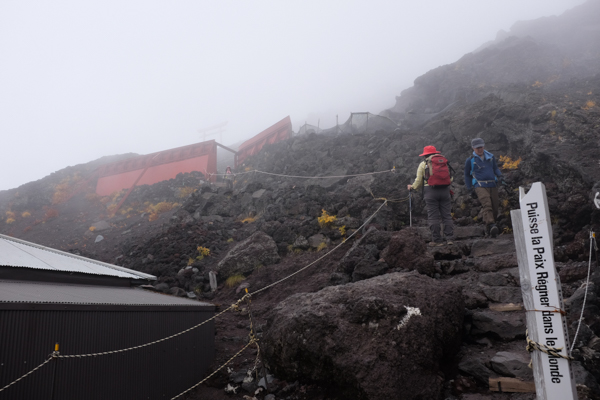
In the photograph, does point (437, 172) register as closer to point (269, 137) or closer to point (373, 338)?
point (373, 338)

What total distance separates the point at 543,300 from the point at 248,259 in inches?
342

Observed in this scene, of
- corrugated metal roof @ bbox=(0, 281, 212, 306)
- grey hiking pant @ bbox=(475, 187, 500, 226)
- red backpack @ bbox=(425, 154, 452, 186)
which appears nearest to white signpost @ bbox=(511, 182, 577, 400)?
red backpack @ bbox=(425, 154, 452, 186)

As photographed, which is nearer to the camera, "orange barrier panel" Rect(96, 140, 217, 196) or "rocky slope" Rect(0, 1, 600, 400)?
"rocky slope" Rect(0, 1, 600, 400)

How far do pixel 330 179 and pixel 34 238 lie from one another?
16.7 metres

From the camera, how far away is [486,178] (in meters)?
8.17

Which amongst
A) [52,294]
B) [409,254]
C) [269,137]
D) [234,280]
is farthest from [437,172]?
[269,137]

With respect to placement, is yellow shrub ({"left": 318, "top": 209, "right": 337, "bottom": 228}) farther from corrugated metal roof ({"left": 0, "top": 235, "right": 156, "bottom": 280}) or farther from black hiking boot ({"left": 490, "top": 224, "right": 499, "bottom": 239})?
corrugated metal roof ({"left": 0, "top": 235, "right": 156, "bottom": 280})

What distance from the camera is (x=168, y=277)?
1148cm

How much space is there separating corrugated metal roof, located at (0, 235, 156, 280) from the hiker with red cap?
21.8 feet

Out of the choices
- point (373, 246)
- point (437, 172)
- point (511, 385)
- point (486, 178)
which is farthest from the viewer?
point (373, 246)

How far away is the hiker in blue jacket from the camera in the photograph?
8.16 meters

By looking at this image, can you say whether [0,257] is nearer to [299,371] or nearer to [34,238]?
[299,371]

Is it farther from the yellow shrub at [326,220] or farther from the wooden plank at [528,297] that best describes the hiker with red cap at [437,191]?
the wooden plank at [528,297]

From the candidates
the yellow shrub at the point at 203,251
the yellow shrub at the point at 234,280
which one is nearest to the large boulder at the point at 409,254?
the yellow shrub at the point at 234,280
